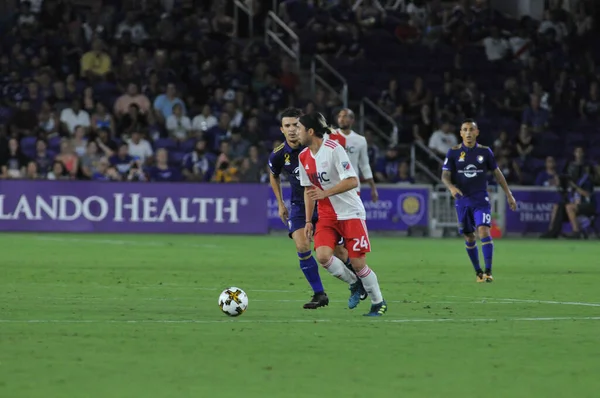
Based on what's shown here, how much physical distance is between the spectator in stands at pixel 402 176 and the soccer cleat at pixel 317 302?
1910cm

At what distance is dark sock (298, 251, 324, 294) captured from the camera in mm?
13349

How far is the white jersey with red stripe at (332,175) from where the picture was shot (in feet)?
40.1

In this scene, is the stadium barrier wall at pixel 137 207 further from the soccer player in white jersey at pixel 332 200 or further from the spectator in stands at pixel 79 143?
the soccer player in white jersey at pixel 332 200

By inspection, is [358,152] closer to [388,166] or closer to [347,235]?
[347,235]

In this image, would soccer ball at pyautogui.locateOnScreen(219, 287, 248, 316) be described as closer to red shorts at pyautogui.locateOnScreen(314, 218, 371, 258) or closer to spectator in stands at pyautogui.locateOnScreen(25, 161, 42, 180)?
red shorts at pyautogui.locateOnScreen(314, 218, 371, 258)

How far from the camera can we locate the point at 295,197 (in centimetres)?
1420

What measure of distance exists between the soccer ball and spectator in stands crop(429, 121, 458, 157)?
73.7 feet

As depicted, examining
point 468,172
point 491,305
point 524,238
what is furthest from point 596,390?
point 524,238

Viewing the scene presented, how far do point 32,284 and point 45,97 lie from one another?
16188 millimetres

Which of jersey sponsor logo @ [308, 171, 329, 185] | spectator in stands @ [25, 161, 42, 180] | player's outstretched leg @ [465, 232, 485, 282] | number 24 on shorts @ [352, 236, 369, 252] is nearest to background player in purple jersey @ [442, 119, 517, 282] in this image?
player's outstretched leg @ [465, 232, 485, 282]

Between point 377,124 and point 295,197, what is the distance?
2152 cm

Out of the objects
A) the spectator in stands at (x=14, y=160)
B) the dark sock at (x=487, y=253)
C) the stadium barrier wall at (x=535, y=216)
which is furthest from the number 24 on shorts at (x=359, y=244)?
the stadium barrier wall at (x=535, y=216)

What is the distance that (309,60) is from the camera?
Answer: 36.2 m

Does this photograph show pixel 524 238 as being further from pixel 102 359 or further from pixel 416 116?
pixel 102 359
